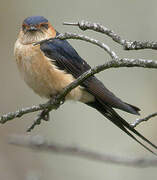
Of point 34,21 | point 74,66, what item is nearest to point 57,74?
point 74,66

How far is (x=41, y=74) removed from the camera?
16.2 feet

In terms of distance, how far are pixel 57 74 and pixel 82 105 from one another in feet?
8.32

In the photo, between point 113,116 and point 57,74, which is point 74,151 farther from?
point 57,74

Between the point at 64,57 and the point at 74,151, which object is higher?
the point at 64,57

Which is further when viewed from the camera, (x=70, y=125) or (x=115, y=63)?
(x=70, y=125)

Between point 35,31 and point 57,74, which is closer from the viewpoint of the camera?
point 57,74

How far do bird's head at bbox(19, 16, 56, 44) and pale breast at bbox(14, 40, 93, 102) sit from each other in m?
0.20

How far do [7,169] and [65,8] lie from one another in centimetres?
218

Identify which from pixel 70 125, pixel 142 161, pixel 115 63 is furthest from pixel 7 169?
pixel 115 63

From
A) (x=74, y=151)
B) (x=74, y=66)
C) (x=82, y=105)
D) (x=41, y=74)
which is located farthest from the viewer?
(x=82, y=105)

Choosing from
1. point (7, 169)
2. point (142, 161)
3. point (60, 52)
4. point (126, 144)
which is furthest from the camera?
point (7, 169)

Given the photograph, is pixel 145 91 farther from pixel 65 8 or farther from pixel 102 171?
pixel 65 8

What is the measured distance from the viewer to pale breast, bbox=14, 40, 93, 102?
16.2 feet

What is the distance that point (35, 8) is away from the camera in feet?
26.4
